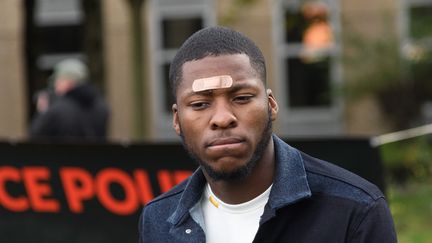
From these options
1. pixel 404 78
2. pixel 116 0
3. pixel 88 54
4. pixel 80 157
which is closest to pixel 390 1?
pixel 404 78

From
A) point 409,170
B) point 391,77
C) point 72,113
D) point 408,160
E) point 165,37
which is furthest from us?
point 165,37

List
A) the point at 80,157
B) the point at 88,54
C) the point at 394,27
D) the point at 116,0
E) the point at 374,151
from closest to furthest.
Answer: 1. the point at 374,151
2. the point at 80,157
3. the point at 88,54
4. the point at 394,27
5. the point at 116,0

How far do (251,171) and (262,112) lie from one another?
0.50 ft

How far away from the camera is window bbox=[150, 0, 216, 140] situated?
734 inches

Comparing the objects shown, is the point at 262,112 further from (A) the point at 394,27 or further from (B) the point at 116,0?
(B) the point at 116,0

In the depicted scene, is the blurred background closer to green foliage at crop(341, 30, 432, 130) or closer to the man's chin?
green foliage at crop(341, 30, 432, 130)

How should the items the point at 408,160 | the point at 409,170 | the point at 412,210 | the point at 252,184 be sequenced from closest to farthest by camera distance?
the point at 252,184 < the point at 412,210 < the point at 408,160 < the point at 409,170

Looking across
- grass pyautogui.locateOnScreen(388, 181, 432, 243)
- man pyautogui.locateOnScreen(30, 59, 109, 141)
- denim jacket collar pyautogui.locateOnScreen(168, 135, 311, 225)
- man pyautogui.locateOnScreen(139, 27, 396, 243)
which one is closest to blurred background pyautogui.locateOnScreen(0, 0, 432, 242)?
grass pyautogui.locateOnScreen(388, 181, 432, 243)

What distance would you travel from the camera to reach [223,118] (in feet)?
8.81

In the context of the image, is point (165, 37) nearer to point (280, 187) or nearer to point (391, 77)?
point (391, 77)

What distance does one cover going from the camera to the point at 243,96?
2727mm

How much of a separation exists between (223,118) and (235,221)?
0.98 ft

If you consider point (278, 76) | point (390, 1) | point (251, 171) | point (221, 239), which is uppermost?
point (251, 171)

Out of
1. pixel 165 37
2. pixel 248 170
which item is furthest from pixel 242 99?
pixel 165 37
